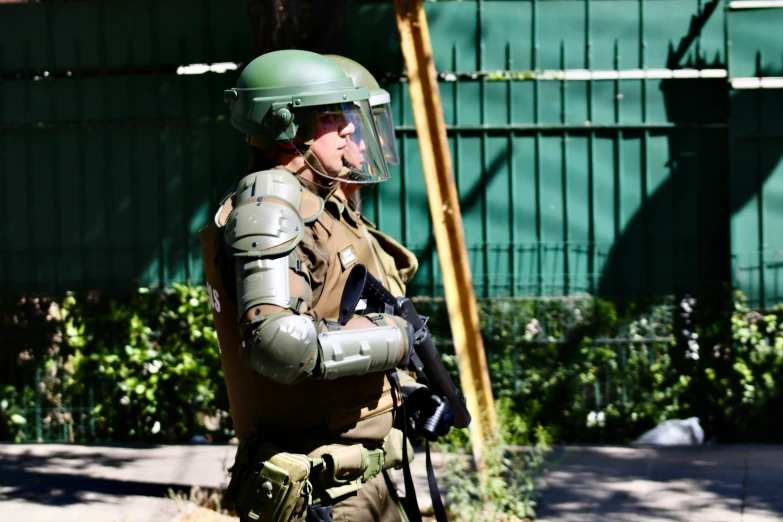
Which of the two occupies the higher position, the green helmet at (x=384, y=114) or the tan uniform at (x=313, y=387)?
the green helmet at (x=384, y=114)

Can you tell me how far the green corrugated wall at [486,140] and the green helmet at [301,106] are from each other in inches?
153

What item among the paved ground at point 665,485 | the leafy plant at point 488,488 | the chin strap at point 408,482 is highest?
the chin strap at point 408,482

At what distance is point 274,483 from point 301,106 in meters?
1.14

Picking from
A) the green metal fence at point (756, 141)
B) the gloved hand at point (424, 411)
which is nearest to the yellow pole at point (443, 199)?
the gloved hand at point (424, 411)

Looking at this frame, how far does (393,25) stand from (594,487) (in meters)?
3.37

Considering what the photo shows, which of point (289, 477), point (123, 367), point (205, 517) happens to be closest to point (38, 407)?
point (123, 367)

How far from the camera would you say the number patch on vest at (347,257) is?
3247mm

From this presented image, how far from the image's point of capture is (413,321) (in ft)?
11.3

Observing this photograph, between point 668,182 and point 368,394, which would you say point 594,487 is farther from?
point 368,394

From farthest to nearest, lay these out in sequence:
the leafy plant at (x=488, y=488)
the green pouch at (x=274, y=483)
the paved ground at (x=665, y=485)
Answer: the paved ground at (x=665, y=485)
the leafy plant at (x=488, y=488)
the green pouch at (x=274, y=483)

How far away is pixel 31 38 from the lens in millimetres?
7477

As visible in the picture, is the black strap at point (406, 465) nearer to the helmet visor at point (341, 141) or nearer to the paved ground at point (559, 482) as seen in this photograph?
the helmet visor at point (341, 141)

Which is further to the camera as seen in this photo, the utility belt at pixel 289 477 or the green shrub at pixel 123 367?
the green shrub at pixel 123 367

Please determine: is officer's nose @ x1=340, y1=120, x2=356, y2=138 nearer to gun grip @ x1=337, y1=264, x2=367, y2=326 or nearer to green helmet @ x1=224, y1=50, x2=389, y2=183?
green helmet @ x1=224, y1=50, x2=389, y2=183
